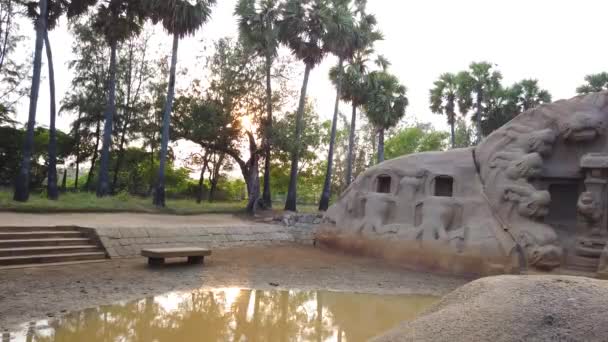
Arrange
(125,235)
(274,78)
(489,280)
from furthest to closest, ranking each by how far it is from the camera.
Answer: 1. (274,78)
2. (125,235)
3. (489,280)

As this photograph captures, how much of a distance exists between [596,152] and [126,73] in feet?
75.1

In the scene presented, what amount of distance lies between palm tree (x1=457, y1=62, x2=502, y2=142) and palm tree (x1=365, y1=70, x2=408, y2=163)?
4.05m

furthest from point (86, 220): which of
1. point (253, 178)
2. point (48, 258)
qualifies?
point (253, 178)

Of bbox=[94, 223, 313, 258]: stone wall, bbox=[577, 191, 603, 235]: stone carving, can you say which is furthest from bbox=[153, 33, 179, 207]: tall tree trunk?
bbox=[577, 191, 603, 235]: stone carving

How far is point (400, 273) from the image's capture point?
32.3 ft

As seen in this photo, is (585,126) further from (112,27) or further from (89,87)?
(89,87)

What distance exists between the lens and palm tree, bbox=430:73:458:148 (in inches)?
1113

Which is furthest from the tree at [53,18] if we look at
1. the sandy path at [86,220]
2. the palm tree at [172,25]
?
the sandy path at [86,220]

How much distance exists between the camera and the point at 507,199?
384 inches

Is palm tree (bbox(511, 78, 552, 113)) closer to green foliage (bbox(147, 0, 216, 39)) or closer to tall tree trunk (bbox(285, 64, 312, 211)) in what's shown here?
tall tree trunk (bbox(285, 64, 312, 211))

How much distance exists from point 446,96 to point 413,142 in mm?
6922

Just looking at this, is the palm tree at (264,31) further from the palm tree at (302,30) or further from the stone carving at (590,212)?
the stone carving at (590,212)

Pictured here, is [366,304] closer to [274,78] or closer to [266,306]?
[266,306]

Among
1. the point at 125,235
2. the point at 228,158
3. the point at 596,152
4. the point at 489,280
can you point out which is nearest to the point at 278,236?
the point at 125,235
